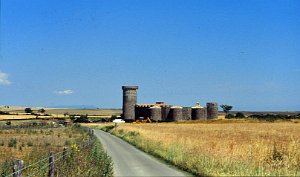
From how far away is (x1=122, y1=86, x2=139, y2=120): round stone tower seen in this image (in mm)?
151087

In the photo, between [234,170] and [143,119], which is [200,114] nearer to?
[143,119]

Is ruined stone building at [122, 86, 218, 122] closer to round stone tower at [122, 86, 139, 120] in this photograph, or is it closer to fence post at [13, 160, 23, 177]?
round stone tower at [122, 86, 139, 120]

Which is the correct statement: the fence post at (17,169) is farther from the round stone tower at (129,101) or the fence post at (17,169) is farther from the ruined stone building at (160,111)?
the round stone tower at (129,101)

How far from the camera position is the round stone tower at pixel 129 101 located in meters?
151

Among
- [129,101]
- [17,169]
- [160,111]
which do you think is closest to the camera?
[17,169]

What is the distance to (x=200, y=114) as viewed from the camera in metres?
151

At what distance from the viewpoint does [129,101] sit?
6009 inches

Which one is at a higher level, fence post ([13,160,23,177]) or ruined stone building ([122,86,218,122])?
ruined stone building ([122,86,218,122])

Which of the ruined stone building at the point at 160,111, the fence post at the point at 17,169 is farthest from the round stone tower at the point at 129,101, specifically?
the fence post at the point at 17,169

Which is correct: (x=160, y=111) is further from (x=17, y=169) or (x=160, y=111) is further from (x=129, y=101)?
(x=17, y=169)

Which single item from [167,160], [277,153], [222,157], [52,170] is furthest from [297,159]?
[52,170]

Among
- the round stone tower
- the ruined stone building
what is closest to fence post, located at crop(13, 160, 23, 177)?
the ruined stone building

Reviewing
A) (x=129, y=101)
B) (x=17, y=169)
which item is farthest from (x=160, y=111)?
(x=17, y=169)

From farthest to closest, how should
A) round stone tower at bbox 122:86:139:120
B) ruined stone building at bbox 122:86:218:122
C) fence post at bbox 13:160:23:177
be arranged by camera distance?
round stone tower at bbox 122:86:139:120, ruined stone building at bbox 122:86:218:122, fence post at bbox 13:160:23:177
